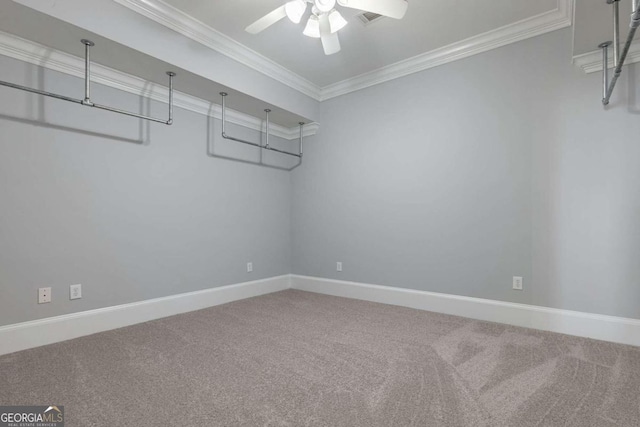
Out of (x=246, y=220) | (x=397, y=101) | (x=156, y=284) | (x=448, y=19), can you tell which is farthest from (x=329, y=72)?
(x=156, y=284)

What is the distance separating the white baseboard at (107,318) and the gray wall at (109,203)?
67 millimetres

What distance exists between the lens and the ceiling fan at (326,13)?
1929 mm

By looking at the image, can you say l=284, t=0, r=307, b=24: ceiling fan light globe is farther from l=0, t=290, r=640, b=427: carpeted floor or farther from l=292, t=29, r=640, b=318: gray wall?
l=0, t=290, r=640, b=427: carpeted floor

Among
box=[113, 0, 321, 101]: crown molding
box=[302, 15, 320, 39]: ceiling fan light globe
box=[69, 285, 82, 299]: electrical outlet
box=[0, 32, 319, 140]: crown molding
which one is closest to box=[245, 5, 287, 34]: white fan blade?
box=[302, 15, 320, 39]: ceiling fan light globe

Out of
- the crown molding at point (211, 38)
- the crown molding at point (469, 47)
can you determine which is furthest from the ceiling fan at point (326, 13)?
the crown molding at point (469, 47)

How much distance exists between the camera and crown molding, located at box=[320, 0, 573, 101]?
2.51 meters

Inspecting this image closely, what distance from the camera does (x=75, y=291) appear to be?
2.47 metres

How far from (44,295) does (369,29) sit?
352 cm

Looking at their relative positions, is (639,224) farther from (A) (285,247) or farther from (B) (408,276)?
(A) (285,247)

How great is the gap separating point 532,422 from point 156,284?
3.07 metres

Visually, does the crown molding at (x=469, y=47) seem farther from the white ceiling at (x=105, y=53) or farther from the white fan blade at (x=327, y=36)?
the white fan blade at (x=327, y=36)

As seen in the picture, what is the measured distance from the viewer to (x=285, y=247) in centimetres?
435

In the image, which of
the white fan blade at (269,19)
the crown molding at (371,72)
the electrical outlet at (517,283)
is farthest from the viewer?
the electrical outlet at (517,283)

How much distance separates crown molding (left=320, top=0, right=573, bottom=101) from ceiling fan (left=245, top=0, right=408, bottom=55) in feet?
4.06
